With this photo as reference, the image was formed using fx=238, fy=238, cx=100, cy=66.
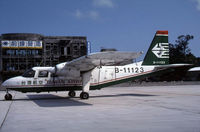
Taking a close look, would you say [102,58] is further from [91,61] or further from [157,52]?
[157,52]

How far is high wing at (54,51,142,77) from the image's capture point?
14.0 m

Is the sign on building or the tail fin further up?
the sign on building

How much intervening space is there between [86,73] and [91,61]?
255 cm

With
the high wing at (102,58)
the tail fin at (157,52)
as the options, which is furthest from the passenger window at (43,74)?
the tail fin at (157,52)

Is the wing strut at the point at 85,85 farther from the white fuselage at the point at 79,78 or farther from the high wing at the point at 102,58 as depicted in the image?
the high wing at the point at 102,58

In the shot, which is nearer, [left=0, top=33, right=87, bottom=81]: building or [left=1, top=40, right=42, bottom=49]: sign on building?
[left=1, top=40, right=42, bottom=49]: sign on building

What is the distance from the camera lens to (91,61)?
16.1m

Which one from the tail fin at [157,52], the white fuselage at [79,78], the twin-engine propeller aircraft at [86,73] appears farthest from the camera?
the tail fin at [157,52]

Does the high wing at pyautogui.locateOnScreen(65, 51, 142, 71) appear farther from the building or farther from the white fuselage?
the building

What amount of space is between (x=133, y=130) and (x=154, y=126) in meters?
0.89

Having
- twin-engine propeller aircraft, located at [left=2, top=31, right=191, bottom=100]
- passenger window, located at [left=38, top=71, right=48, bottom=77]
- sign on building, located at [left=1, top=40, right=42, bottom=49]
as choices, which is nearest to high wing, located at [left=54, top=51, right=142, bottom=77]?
twin-engine propeller aircraft, located at [left=2, top=31, right=191, bottom=100]

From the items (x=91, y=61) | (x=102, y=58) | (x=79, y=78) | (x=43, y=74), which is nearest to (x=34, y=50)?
(x=43, y=74)

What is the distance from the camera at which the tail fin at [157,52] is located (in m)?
20.7

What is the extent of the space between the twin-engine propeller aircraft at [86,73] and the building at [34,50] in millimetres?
51398
